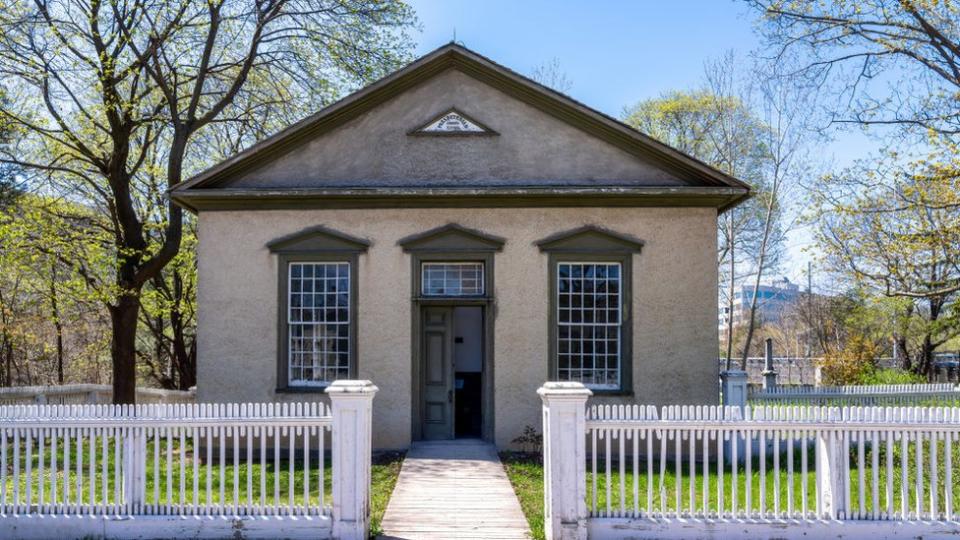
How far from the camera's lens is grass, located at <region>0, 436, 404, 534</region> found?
25.3ft

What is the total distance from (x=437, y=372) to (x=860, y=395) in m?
9.66

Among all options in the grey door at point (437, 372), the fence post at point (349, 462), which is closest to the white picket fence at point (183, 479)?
the fence post at point (349, 462)

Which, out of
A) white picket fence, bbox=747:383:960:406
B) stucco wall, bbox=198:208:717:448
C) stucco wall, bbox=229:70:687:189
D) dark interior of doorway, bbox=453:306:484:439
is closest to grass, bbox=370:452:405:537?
stucco wall, bbox=198:208:717:448

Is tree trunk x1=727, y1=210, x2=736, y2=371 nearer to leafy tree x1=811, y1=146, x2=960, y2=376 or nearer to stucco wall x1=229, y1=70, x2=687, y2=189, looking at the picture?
leafy tree x1=811, y1=146, x2=960, y2=376

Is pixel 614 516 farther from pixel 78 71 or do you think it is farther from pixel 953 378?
pixel 953 378

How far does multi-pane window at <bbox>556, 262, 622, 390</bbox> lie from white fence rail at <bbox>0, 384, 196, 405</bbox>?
8.89m

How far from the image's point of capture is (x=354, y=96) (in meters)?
13.4

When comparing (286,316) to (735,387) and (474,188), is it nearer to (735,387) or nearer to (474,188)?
(474,188)

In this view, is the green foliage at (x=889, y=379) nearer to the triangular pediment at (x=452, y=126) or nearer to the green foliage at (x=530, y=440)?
the green foliage at (x=530, y=440)

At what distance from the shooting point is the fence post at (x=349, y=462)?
760 centimetres

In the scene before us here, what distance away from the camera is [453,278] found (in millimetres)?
13539

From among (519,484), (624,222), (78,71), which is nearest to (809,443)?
(624,222)

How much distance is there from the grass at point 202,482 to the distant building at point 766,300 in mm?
24547

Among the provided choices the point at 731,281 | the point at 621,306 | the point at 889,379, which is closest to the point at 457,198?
the point at 621,306
